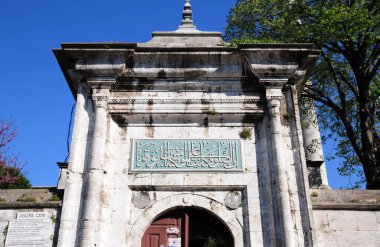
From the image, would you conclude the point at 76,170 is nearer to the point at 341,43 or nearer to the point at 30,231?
the point at 30,231

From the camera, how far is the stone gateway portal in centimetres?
727

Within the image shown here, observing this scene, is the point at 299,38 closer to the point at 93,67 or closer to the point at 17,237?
the point at 93,67

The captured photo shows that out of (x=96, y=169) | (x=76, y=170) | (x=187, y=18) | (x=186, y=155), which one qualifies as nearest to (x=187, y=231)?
(x=186, y=155)

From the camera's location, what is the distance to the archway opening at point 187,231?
7.38 metres

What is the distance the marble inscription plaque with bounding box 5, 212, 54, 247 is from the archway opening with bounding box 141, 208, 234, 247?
5.79 feet

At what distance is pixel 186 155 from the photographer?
26.0 ft

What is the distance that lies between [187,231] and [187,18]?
19.6ft

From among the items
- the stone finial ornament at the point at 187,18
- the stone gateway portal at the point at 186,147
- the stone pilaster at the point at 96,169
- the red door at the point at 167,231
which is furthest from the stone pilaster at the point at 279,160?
the stone pilaster at the point at 96,169

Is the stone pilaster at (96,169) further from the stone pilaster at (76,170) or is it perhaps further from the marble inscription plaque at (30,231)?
the marble inscription plaque at (30,231)

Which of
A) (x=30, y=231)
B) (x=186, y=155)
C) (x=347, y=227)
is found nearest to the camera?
(x=30, y=231)

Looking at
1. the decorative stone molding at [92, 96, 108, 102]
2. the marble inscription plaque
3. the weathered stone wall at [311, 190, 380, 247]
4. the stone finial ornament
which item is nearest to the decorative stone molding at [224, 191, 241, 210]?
the weathered stone wall at [311, 190, 380, 247]

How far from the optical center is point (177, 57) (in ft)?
27.7

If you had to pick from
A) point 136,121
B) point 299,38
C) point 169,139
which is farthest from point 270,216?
point 299,38

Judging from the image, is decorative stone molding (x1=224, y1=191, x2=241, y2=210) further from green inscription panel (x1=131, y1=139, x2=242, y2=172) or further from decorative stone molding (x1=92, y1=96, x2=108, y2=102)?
decorative stone molding (x1=92, y1=96, x2=108, y2=102)
